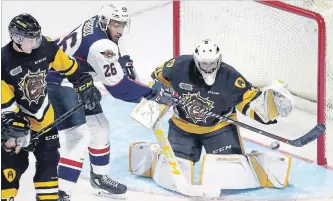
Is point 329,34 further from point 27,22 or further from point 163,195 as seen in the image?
point 27,22

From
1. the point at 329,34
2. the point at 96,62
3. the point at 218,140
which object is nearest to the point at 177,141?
the point at 218,140

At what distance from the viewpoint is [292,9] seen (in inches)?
188

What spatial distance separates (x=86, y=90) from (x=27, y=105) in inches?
12.7

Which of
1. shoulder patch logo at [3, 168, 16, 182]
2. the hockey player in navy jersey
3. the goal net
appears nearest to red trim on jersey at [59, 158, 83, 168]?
the hockey player in navy jersey

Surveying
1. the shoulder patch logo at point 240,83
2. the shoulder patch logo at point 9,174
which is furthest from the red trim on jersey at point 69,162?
the shoulder patch logo at point 240,83

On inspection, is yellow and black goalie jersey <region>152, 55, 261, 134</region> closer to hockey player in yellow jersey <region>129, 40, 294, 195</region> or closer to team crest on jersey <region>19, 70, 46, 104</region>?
hockey player in yellow jersey <region>129, 40, 294, 195</region>

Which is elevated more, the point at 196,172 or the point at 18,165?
the point at 18,165

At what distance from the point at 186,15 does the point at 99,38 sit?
4.92 ft

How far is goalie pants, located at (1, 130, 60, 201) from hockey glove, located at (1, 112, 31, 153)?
0.08 metres

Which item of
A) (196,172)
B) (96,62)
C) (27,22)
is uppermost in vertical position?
(27,22)

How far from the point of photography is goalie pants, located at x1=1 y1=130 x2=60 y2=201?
3.69 m

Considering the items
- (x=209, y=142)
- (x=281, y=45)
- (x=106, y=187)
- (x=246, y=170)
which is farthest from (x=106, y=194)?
(x=281, y=45)

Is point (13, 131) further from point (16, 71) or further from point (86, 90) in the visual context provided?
point (86, 90)

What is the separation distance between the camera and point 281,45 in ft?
17.1
